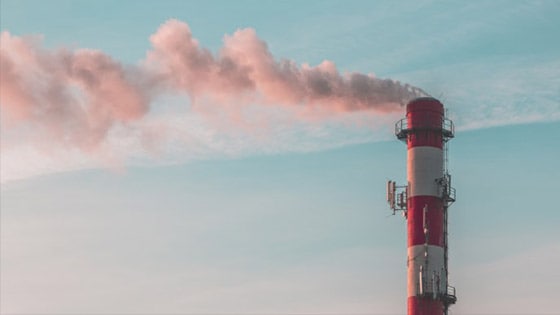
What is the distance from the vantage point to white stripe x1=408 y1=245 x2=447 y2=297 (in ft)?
264

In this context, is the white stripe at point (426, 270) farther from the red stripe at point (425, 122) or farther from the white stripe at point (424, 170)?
the red stripe at point (425, 122)

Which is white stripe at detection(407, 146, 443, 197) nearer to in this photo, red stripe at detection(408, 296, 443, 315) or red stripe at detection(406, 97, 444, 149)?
red stripe at detection(406, 97, 444, 149)

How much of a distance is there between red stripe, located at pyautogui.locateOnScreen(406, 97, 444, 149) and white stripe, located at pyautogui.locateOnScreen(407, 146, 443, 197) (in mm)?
543

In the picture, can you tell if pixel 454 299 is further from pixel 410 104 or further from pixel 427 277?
pixel 410 104

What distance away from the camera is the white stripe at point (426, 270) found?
80562 mm

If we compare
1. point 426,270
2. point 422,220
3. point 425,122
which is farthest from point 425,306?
point 425,122

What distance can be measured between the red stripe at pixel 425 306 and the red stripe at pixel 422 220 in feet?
13.1

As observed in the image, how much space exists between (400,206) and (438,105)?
7.96 m

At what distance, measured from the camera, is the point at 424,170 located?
82188mm

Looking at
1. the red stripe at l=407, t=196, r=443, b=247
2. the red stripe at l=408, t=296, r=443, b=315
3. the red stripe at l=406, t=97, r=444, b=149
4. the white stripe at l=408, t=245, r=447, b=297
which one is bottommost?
the red stripe at l=408, t=296, r=443, b=315

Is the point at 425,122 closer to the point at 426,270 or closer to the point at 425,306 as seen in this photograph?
the point at 426,270

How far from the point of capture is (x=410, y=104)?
3332 inches

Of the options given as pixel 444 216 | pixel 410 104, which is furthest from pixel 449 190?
pixel 410 104

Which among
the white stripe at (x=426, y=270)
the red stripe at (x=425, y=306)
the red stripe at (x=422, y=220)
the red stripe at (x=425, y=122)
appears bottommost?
the red stripe at (x=425, y=306)
